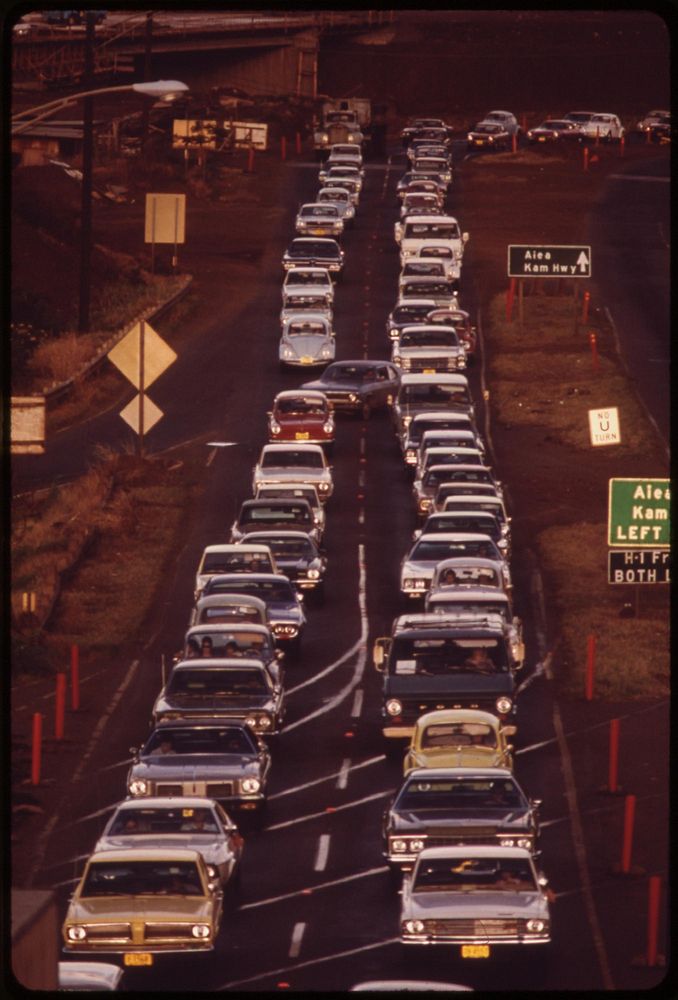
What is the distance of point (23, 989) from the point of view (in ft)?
39.8

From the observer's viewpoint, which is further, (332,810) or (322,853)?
(332,810)

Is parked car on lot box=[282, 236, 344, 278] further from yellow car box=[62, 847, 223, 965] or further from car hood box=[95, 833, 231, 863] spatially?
yellow car box=[62, 847, 223, 965]

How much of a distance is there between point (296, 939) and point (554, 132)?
96349mm

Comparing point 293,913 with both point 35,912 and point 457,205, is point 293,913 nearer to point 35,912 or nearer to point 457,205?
point 35,912

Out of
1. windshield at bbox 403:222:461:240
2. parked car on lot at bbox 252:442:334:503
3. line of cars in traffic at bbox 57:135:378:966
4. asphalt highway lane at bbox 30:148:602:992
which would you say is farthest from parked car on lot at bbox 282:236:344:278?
parked car on lot at bbox 252:442:334:503

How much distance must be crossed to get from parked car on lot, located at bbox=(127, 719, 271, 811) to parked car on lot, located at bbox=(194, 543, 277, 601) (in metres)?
11.6

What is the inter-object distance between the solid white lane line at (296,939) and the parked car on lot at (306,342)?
136 feet

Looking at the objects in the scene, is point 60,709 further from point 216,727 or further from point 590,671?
point 590,671

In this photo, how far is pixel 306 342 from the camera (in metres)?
66.5

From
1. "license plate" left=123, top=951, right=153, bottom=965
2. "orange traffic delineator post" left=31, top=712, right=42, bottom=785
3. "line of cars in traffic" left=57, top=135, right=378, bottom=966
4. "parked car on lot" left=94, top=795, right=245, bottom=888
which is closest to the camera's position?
"license plate" left=123, top=951, right=153, bottom=965

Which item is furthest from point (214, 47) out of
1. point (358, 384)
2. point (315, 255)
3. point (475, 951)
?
point (475, 951)

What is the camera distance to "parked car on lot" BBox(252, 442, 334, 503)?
49.9 m

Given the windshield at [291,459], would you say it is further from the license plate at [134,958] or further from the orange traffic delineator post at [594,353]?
the license plate at [134,958]

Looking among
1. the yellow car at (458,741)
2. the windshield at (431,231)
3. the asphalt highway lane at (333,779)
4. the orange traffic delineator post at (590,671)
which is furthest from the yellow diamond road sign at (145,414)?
the windshield at (431,231)
